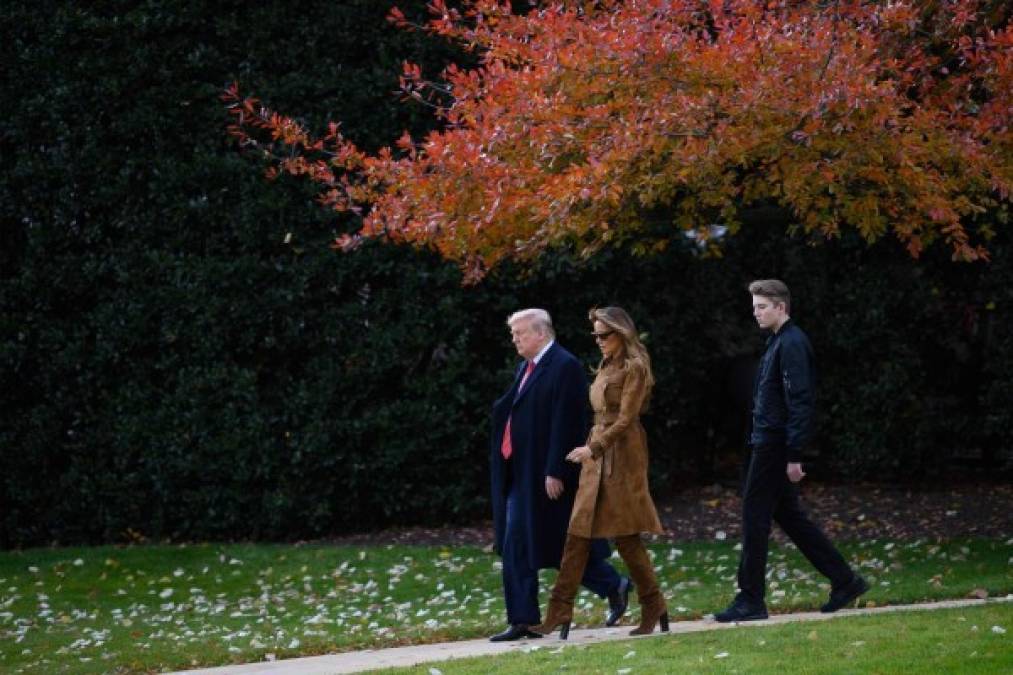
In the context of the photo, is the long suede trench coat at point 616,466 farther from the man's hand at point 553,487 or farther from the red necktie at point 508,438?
the red necktie at point 508,438

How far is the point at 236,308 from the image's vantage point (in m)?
13.4

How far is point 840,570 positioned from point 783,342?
54.7 inches

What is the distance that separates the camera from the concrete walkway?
7.99 meters

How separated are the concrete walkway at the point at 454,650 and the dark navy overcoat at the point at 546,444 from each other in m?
0.47

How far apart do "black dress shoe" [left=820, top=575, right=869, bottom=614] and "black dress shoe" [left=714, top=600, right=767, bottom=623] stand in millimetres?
431

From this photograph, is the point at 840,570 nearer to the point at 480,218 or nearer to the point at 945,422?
the point at 480,218

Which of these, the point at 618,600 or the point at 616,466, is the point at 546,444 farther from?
the point at 618,600

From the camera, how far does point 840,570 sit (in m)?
8.70

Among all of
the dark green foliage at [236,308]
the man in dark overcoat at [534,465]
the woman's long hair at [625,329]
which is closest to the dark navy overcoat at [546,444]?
the man in dark overcoat at [534,465]

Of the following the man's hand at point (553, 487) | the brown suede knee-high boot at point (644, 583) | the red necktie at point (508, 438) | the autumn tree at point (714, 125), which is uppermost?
the autumn tree at point (714, 125)

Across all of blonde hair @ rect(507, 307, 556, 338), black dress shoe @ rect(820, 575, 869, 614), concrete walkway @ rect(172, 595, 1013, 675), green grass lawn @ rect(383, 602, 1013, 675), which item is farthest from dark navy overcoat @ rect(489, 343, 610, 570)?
black dress shoe @ rect(820, 575, 869, 614)

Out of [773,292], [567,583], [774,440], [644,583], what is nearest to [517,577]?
[567,583]

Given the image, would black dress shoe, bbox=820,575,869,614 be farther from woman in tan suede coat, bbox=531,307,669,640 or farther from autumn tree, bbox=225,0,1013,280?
autumn tree, bbox=225,0,1013,280

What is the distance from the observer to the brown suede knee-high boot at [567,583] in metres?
8.14
